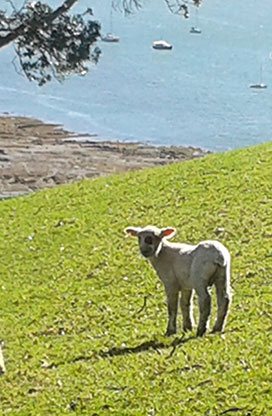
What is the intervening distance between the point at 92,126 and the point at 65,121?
4.63 ft

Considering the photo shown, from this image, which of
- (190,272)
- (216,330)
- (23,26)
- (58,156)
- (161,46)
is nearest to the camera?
(190,272)

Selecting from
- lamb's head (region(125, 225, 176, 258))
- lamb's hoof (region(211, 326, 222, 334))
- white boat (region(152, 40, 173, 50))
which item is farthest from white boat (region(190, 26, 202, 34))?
lamb's hoof (region(211, 326, 222, 334))

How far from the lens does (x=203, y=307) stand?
7605 millimetres

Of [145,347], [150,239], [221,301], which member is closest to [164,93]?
[150,239]

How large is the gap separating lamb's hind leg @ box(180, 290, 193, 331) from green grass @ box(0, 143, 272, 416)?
0.72 ft

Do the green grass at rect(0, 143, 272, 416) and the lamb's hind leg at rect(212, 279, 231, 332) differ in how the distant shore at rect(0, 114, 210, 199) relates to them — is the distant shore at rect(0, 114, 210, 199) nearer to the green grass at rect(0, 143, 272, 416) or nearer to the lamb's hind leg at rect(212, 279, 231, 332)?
the green grass at rect(0, 143, 272, 416)

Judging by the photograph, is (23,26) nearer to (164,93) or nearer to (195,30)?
(164,93)

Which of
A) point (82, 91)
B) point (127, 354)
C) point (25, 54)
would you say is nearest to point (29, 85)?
point (82, 91)

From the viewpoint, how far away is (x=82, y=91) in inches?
2491

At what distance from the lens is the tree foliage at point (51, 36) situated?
16.1m

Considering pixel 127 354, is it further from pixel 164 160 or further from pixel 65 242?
pixel 164 160

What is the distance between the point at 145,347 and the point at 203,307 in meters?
0.76

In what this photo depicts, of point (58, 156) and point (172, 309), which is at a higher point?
point (58, 156)

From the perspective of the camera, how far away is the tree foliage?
633 inches
